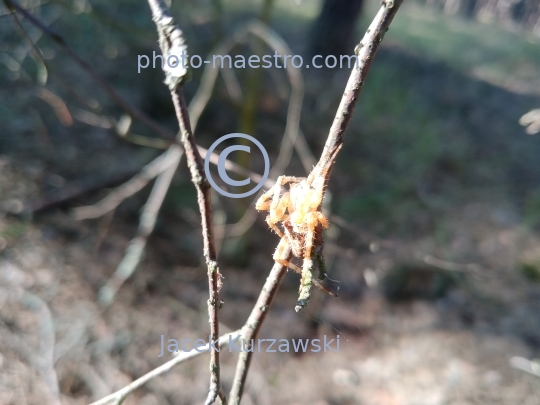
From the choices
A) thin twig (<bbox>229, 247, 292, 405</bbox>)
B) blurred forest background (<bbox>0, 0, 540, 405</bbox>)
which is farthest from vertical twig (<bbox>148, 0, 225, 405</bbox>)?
blurred forest background (<bbox>0, 0, 540, 405</bbox>)

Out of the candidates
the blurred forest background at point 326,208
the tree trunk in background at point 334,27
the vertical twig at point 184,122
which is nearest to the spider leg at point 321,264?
the vertical twig at point 184,122

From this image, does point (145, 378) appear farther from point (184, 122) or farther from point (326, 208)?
point (326, 208)

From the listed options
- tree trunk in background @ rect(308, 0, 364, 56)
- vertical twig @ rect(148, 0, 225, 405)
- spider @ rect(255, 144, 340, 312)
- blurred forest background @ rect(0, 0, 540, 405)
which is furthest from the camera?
tree trunk in background @ rect(308, 0, 364, 56)

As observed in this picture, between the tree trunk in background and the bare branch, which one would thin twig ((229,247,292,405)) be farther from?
the tree trunk in background

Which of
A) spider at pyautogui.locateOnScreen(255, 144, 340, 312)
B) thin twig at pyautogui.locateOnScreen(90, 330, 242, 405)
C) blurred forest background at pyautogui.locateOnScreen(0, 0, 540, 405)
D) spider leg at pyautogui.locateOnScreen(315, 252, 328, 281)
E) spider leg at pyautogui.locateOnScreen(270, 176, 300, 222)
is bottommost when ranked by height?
thin twig at pyautogui.locateOnScreen(90, 330, 242, 405)

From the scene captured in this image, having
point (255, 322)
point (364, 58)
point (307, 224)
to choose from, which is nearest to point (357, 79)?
point (364, 58)

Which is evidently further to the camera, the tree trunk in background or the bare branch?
the tree trunk in background

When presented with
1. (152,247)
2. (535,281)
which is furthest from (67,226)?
(535,281)
